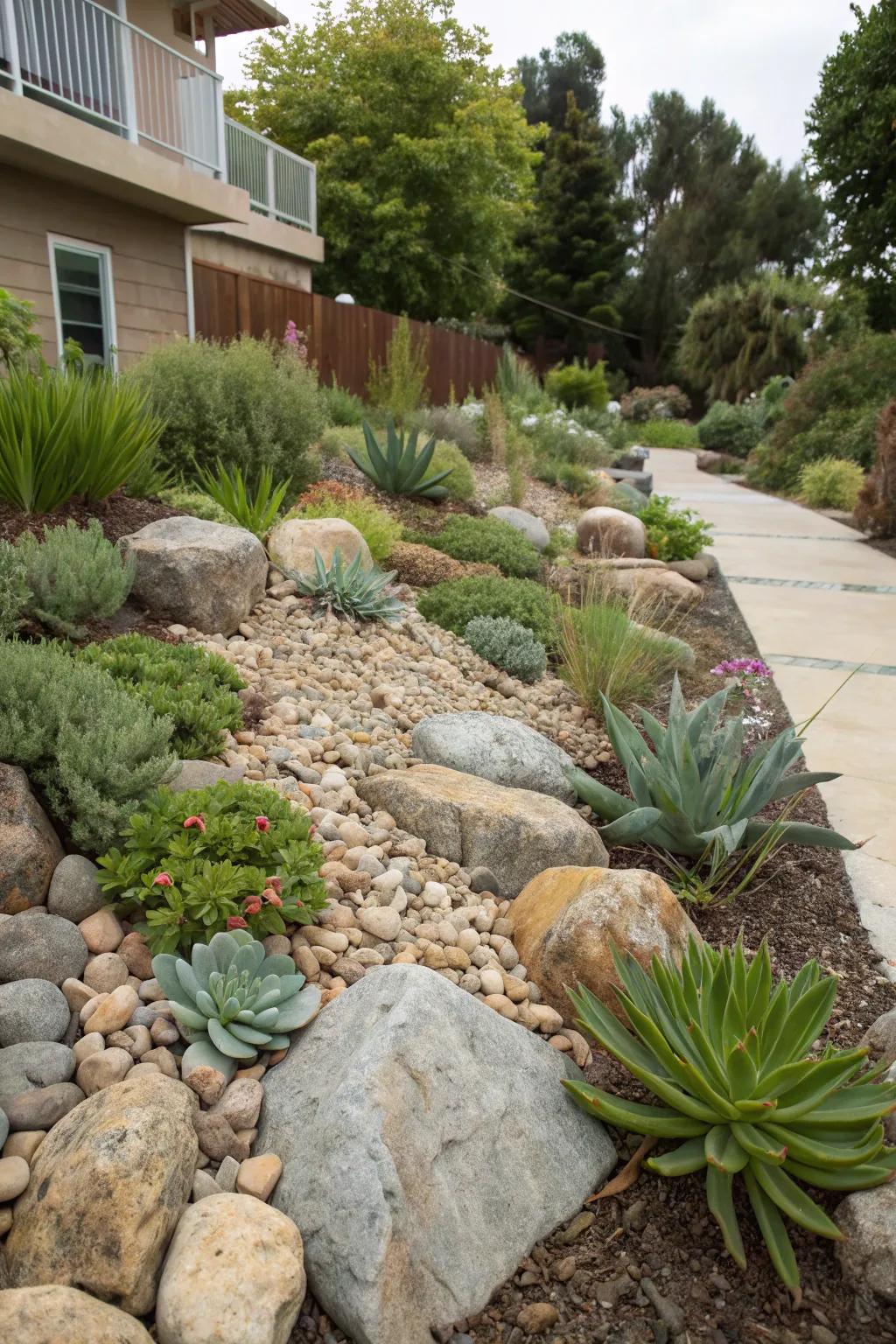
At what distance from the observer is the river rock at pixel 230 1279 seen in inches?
63.4

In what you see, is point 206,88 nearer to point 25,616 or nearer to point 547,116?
point 25,616

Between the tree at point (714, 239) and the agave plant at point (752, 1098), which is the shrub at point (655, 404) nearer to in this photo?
the tree at point (714, 239)

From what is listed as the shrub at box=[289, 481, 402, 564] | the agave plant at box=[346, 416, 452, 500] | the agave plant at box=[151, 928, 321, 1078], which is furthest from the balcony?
the agave plant at box=[151, 928, 321, 1078]

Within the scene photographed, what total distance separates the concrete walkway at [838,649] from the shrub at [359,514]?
2518 millimetres

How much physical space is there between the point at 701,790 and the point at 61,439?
3502 millimetres

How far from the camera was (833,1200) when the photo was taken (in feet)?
6.72

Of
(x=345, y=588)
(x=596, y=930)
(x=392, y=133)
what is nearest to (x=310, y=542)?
(x=345, y=588)

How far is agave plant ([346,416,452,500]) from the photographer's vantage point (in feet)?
26.3

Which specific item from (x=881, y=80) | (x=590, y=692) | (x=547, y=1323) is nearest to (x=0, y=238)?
(x=590, y=692)

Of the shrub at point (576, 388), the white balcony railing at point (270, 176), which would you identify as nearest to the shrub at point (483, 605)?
the white balcony railing at point (270, 176)

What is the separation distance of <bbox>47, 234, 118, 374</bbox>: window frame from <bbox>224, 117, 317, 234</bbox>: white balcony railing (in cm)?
419

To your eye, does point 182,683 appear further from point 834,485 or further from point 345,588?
point 834,485

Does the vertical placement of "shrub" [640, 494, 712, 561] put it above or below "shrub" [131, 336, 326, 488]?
below

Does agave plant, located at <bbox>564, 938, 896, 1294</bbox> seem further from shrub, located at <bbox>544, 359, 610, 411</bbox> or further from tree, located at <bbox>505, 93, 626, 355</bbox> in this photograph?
tree, located at <bbox>505, 93, 626, 355</bbox>
